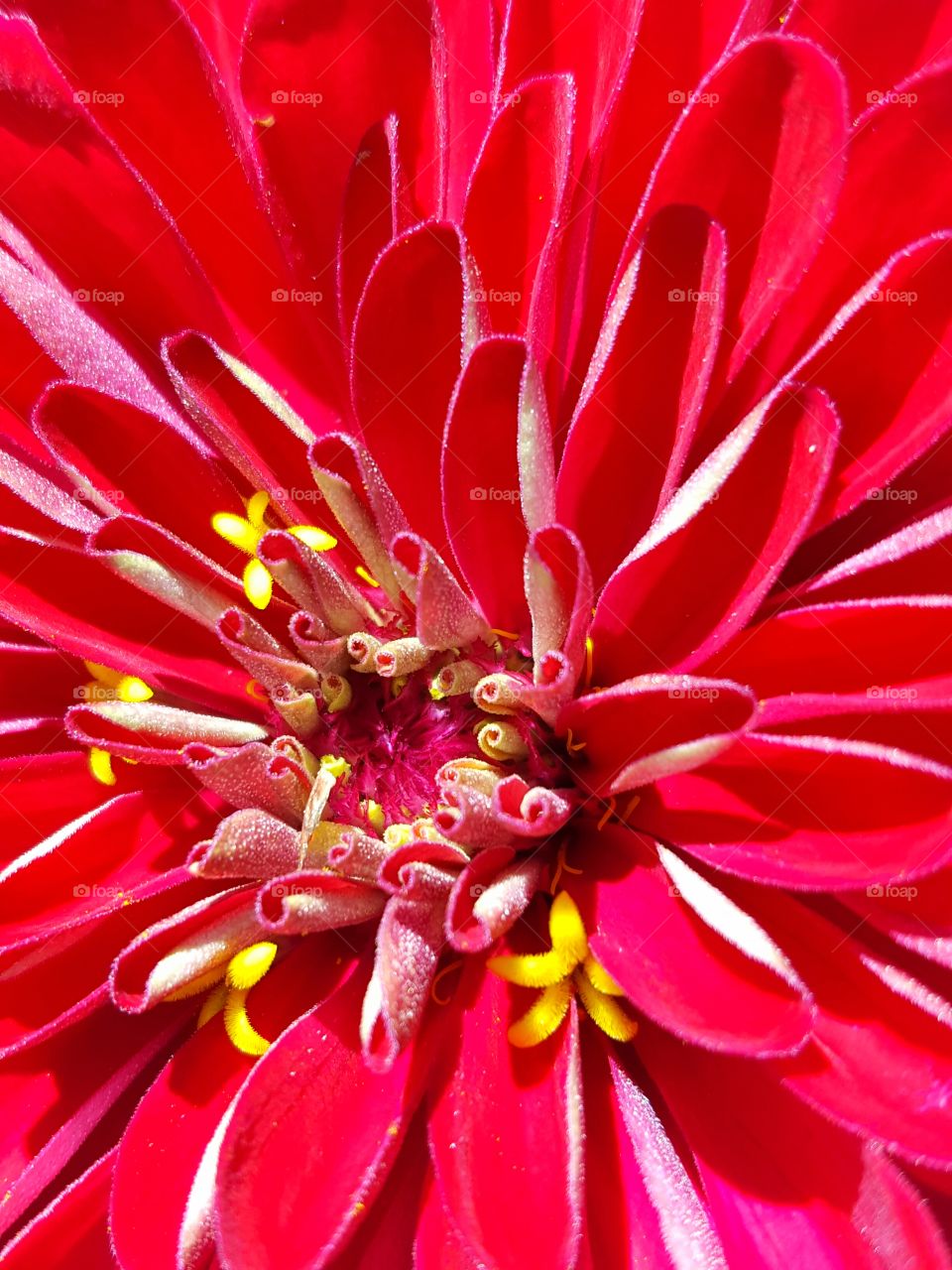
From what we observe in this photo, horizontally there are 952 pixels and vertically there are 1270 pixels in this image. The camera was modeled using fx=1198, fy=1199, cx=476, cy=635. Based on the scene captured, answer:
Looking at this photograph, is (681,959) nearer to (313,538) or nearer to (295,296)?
(313,538)

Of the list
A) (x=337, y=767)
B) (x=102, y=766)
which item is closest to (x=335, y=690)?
(x=337, y=767)

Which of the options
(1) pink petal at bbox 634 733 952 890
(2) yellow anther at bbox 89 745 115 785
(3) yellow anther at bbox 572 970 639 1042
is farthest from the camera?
(2) yellow anther at bbox 89 745 115 785

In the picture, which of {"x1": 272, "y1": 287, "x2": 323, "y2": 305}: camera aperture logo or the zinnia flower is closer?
the zinnia flower

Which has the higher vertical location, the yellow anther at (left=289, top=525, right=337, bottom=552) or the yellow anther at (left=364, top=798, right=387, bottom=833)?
the yellow anther at (left=289, top=525, right=337, bottom=552)

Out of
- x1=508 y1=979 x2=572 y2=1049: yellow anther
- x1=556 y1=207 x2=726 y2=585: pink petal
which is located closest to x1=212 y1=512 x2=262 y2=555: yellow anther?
x1=556 y1=207 x2=726 y2=585: pink petal

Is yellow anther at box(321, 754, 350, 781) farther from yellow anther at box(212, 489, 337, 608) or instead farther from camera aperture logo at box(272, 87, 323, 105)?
camera aperture logo at box(272, 87, 323, 105)

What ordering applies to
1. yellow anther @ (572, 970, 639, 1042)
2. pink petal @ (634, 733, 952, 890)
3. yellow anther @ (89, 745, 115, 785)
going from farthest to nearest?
yellow anther @ (89, 745, 115, 785) → yellow anther @ (572, 970, 639, 1042) → pink petal @ (634, 733, 952, 890)

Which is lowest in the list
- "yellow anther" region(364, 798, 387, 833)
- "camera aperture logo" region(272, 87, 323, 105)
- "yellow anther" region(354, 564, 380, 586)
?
"yellow anther" region(364, 798, 387, 833)

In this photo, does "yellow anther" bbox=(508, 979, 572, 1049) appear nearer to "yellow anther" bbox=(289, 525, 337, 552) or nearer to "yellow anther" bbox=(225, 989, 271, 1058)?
"yellow anther" bbox=(225, 989, 271, 1058)
